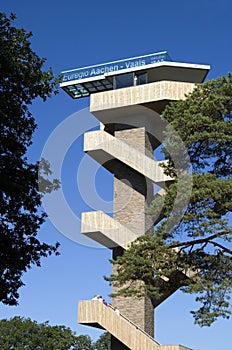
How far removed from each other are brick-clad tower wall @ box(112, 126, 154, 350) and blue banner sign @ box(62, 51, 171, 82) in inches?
120

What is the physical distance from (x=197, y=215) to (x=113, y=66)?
12.0 meters

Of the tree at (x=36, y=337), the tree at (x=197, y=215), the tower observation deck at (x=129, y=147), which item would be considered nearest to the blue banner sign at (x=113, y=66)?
the tower observation deck at (x=129, y=147)

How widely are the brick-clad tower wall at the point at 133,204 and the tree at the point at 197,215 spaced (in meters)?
4.96

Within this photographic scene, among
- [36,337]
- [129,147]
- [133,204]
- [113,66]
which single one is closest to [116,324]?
[133,204]

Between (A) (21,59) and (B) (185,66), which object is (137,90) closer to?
(B) (185,66)


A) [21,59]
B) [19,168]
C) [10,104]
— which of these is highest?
[21,59]

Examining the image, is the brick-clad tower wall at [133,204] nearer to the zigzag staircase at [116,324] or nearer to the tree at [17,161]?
the zigzag staircase at [116,324]

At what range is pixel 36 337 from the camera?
1807 inches

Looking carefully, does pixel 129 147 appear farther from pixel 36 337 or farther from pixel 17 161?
pixel 36 337

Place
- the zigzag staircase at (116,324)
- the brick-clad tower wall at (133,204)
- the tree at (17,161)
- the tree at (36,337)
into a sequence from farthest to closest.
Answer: the tree at (36,337) → the brick-clad tower wall at (133,204) → the zigzag staircase at (116,324) → the tree at (17,161)

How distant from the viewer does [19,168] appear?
1313 cm

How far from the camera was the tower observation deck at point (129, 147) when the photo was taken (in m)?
19.9

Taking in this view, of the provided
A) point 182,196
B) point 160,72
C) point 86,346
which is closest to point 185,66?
point 160,72

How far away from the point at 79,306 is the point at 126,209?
169 inches
